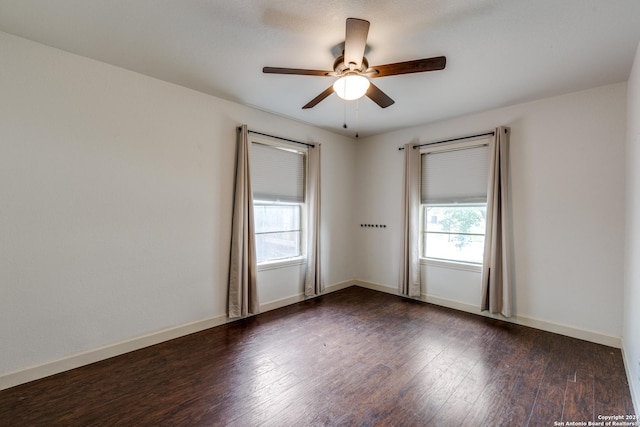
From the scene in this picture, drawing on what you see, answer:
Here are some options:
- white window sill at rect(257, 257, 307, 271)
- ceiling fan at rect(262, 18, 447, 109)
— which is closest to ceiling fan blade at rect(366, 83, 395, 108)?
ceiling fan at rect(262, 18, 447, 109)

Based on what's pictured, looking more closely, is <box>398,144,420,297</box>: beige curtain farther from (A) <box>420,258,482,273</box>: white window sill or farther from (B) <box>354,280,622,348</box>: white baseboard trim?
(B) <box>354,280,622,348</box>: white baseboard trim

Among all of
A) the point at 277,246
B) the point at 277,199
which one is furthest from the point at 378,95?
the point at 277,246

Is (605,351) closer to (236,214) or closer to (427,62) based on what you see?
(427,62)

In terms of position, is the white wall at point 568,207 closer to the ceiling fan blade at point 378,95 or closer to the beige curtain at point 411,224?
the beige curtain at point 411,224

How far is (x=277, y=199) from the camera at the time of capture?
4.02 meters

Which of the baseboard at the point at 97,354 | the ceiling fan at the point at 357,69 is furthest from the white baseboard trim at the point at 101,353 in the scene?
the ceiling fan at the point at 357,69

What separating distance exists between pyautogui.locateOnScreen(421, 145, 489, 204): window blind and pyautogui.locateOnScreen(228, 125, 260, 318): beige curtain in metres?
2.59

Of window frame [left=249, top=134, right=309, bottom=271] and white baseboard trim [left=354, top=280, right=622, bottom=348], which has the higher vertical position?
window frame [left=249, top=134, right=309, bottom=271]

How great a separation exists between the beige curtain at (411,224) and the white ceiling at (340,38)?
4.38ft

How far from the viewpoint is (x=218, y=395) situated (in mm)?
2098

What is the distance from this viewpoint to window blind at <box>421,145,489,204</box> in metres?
3.73

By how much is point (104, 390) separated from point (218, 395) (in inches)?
34.5

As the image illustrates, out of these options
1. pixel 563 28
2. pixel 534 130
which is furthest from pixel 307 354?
pixel 534 130

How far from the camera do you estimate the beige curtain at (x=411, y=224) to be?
426 centimetres
